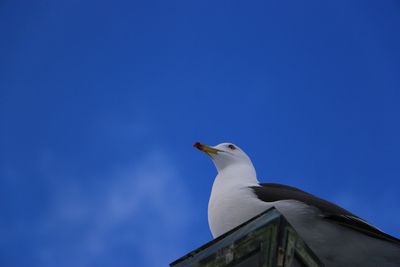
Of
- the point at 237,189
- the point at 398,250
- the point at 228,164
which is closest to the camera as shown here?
the point at 398,250

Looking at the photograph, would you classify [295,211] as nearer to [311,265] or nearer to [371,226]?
[371,226]

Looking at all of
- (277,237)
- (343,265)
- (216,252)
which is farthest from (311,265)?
(343,265)

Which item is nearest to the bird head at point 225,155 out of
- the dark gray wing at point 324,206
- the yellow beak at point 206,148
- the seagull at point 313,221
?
the yellow beak at point 206,148

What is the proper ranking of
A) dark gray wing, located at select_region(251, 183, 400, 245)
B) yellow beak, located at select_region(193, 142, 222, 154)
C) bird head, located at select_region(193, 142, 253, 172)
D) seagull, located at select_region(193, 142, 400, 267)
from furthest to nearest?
yellow beak, located at select_region(193, 142, 222, 154) → bird head, located at select_region(193, 142, 253, 172) → dark gray wing, located at select_region(251, 183, 400, 245) → seagull, located at select_region(193, 142, 400, 267)

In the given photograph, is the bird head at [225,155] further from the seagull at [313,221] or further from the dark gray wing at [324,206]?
the dark gray wing at [324,206]

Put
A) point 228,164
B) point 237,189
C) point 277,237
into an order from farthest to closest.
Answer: point 228,164 < point 237,189 < point 277,237

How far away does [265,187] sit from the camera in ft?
20.9

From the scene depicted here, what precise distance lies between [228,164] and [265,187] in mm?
1664

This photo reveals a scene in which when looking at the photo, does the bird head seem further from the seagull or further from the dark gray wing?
the dark gray wing

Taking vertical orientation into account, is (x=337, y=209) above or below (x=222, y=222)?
below

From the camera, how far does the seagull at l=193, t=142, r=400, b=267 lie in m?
5.04

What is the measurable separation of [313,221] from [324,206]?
0.29 m

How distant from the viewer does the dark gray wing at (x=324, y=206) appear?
5156 mm

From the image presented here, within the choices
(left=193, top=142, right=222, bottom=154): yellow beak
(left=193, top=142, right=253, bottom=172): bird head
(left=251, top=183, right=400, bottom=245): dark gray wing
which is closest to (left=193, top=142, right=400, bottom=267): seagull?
(left=251, top=183, right=400, bottom=245): dark gray wing
